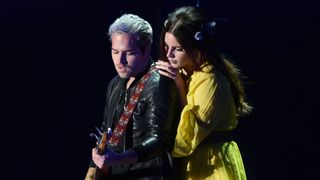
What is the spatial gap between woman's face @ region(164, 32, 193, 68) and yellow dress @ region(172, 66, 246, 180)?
70mm

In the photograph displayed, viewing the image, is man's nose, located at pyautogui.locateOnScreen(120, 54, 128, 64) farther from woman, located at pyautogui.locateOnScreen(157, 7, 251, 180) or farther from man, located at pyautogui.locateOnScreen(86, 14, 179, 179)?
woman, located at pyautogui.locateOnScreen(157, 7, 251, 180)

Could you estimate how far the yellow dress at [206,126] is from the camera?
6.95 feet

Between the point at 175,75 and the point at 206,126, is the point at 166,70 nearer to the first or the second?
the point at 175,75

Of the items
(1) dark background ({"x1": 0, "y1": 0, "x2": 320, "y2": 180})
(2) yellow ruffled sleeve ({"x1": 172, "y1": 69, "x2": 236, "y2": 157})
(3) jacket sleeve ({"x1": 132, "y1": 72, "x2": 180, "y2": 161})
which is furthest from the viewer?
(1) dark background ({"x1": 0, "y1": 0, "x2": 320, "y2": 180})

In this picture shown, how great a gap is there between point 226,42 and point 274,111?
0.46 meters

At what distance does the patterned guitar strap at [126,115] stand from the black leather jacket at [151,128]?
15 mm

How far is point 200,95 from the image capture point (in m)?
2.14

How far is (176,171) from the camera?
2.20 meters

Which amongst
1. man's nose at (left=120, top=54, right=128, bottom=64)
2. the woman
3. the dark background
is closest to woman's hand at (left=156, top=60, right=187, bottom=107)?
the woman

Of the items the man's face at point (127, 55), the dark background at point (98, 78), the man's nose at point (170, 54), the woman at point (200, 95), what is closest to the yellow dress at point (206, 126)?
the woman at point (200, 95)

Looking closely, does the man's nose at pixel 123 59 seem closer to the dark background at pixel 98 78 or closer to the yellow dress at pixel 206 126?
the yellow dress at pixel 206 126

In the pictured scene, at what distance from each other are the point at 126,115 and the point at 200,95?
0.91 ft

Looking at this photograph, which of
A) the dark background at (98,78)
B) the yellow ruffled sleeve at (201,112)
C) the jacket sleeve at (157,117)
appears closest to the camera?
the jacket sleeve at (157,117)

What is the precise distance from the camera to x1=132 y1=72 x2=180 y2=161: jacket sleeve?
2008 mm
